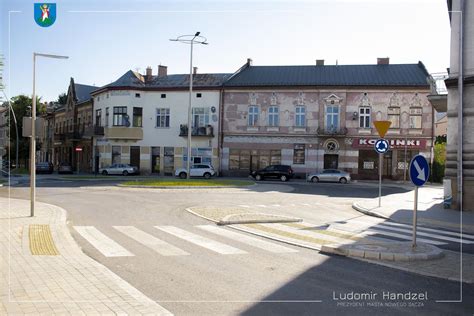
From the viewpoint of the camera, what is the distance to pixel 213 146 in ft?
151

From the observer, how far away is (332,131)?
141 feet

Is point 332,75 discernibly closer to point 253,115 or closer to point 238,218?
point 253,115

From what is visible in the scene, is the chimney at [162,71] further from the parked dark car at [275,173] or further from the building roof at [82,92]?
the parked dark car at [275,173]

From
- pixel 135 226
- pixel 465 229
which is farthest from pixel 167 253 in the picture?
pixel 465 229

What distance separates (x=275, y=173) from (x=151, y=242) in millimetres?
31746

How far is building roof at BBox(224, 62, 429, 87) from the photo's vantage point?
43312 millimetres

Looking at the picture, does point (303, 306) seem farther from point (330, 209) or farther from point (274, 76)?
point (274, 76)

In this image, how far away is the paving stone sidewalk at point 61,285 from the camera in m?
5.24

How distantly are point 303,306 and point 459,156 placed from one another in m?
14.3

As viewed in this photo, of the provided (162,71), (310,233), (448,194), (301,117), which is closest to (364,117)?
(301,117)

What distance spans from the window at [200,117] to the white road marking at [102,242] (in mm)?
34922

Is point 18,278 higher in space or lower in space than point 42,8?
lower

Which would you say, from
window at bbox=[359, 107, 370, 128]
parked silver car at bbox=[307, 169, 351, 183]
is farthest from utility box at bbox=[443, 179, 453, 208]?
window at bbox=[359, 107, 370, 128]

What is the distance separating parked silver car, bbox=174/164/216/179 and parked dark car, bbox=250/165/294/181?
166 inches
